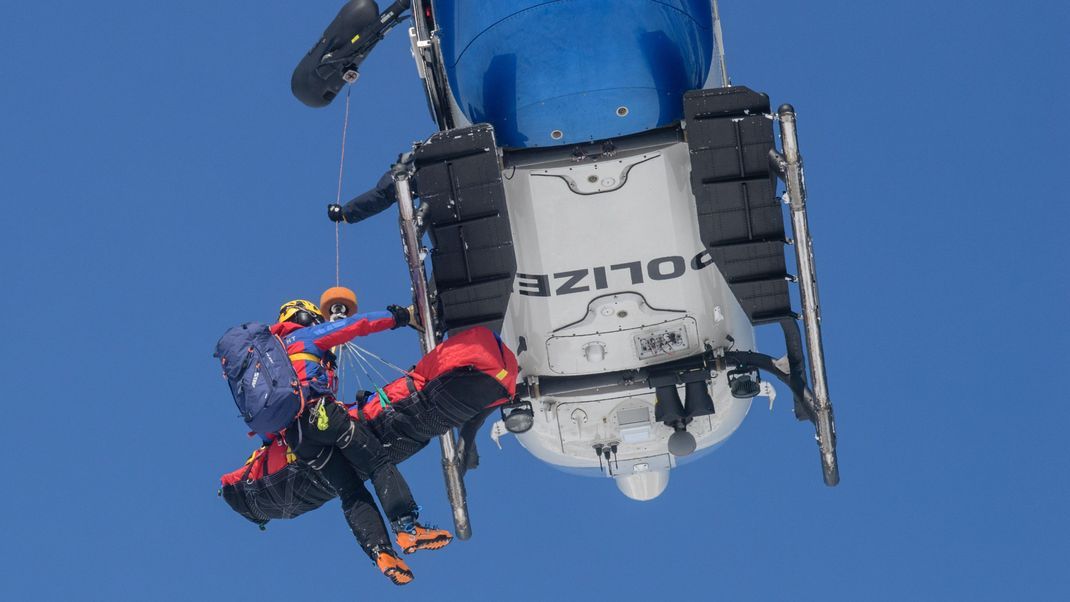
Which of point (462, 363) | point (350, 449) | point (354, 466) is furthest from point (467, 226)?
point (354, 466)

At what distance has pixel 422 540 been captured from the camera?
54.7 ft

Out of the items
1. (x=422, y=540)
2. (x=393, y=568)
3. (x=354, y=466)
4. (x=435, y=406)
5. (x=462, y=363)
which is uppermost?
(x=462, y=363)

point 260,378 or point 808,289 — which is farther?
point 808,289

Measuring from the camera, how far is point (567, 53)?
1667cm

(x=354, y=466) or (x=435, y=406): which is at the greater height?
(x=435, y=406)

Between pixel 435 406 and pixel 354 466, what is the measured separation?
104 cm

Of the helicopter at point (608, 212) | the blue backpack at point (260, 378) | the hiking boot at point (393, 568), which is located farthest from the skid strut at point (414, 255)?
the hiking boot at point (393, 568)

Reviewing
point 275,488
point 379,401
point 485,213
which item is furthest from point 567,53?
point 275,488

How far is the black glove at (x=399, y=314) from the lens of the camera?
17.1m

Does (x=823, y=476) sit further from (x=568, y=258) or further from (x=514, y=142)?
(x=514, y=142)

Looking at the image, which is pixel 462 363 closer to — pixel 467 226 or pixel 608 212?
pixel 467 226

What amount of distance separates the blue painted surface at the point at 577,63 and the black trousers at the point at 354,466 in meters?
3.35

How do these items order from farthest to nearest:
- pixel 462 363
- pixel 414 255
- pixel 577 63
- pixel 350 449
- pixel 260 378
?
pixel 462 363 → pixel 414 255 → pixel 350 449 → pixel 577 63 → pixel 260 378

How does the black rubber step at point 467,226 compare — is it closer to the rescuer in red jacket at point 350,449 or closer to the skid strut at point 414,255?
the skid strut at point 414,255
